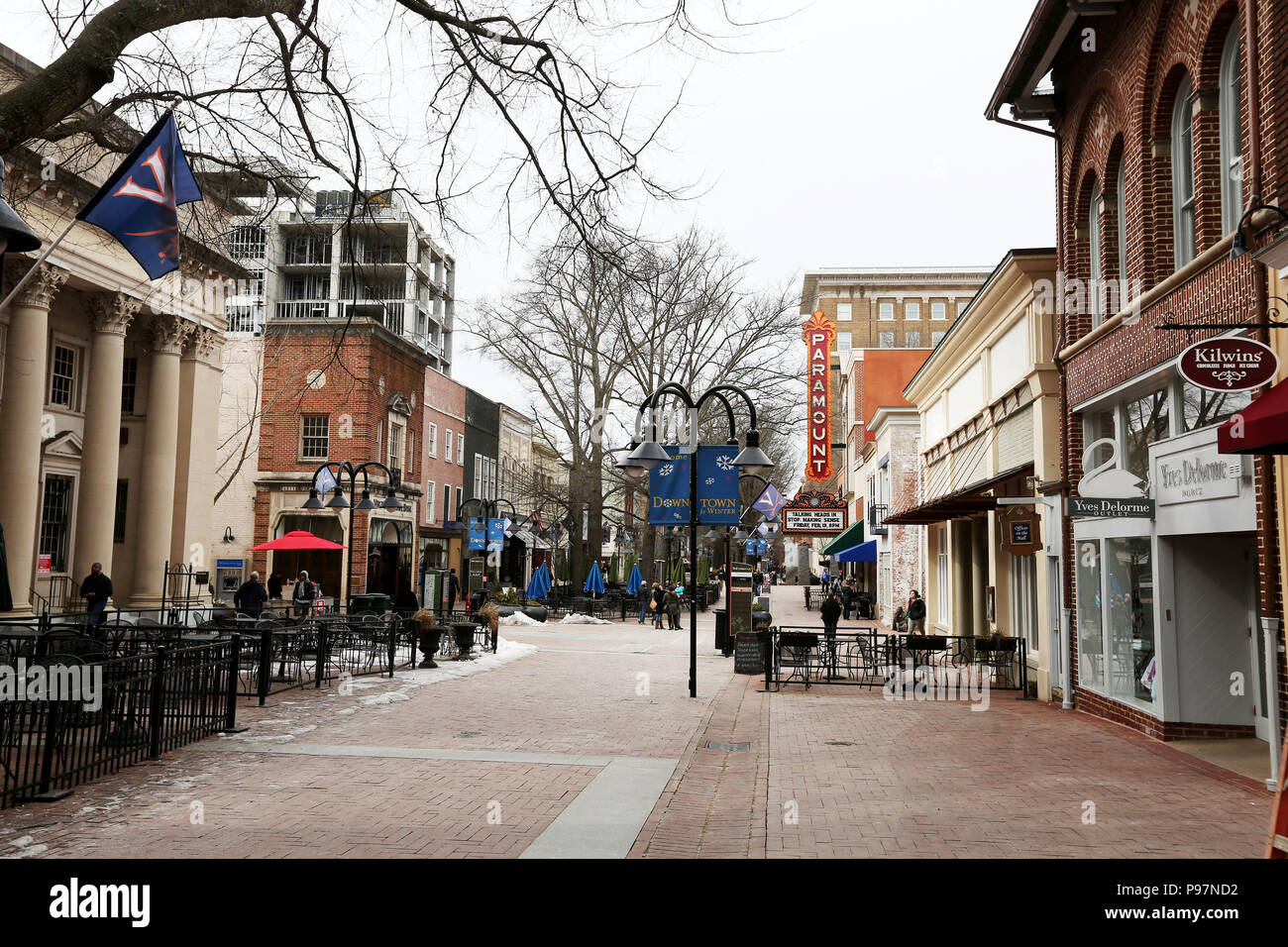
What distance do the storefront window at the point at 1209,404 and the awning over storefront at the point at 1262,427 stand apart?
2816 millimetres

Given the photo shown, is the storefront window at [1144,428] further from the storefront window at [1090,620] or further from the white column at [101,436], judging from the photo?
the white column at [101,436]

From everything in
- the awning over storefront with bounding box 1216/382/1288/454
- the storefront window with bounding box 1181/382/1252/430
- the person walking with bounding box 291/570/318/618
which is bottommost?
the person walking with bounding box 291/570/318/618

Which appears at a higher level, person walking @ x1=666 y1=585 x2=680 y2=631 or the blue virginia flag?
the blue virginia flag

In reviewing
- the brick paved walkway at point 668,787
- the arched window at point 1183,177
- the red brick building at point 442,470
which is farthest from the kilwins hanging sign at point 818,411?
the arched window at point 1183,177

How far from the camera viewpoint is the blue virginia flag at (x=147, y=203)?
7.55 meters

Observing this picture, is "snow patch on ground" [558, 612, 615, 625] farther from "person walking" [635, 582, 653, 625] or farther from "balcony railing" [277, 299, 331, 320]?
"balcony railing" [277, 299, 331, 320]

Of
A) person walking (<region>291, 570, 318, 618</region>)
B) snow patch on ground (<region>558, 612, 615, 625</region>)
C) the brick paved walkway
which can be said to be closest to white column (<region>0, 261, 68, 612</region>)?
person walking (<region>291, 570, 318, 618</region>)

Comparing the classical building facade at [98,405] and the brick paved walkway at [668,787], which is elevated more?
the classical building facade at [98,405]

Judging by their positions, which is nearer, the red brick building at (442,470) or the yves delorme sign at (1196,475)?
the yves delorme sign at (1196,475)

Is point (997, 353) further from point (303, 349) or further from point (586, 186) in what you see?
point (303, 349)

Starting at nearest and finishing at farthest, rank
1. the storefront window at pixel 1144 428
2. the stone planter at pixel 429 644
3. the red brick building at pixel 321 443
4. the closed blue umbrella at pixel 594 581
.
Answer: the storefront window at pixel 1144 428 < the stone planter at pixel 429 644 < the red brick building at pixel 321 443 < the closed blue umbrella at pixel 594 581

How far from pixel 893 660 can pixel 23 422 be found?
59.8 feet

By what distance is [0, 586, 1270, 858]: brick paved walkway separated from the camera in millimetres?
6816

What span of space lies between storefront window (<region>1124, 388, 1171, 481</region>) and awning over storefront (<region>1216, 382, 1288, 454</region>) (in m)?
4.63
